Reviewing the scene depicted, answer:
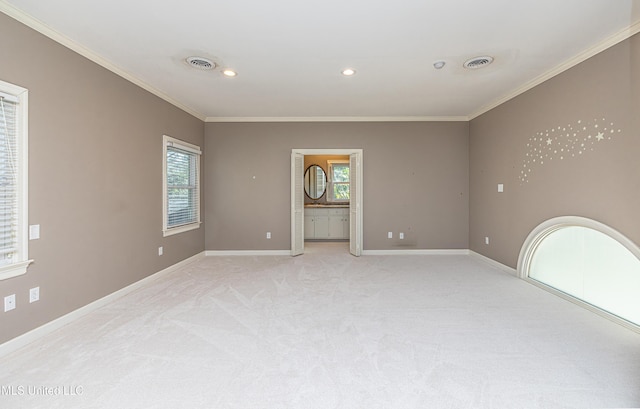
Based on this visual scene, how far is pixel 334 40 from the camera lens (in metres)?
2.76

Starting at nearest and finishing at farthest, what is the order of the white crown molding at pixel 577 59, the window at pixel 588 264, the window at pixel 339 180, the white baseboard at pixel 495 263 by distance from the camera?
the white crown molding at pixel 577 59 < the window at pixel 588 264 < the white baseboard at pixel 495 263 < the window at pixel 339 180

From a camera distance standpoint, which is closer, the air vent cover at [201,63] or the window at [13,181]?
the window at [13,181]

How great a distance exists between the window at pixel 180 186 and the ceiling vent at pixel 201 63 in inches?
57.3

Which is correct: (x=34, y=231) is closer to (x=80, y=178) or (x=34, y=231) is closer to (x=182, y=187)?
(x=80, y=178)

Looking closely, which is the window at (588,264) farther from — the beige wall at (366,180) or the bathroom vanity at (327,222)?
the bathroom vanity at (327,222)

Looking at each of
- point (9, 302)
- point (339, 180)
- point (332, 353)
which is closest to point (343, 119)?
point (339, 180)

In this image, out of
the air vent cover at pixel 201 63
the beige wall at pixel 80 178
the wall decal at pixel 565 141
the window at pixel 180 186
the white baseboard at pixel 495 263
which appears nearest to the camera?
the beige wall at pixel 80 178

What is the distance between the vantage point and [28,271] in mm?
2377

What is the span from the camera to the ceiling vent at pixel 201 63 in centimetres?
314

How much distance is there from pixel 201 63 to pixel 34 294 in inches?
103

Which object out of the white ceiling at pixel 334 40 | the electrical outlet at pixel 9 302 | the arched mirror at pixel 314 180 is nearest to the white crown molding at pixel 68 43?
the white ceiling at pixel 334 40

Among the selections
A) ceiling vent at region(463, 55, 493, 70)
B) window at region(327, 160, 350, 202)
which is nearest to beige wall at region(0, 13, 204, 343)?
ceiling vent at region(463, 55, 493, 70)

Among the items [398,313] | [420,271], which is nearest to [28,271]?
[398,313]

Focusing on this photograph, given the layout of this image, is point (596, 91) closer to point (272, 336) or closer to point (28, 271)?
point (272, 336)
